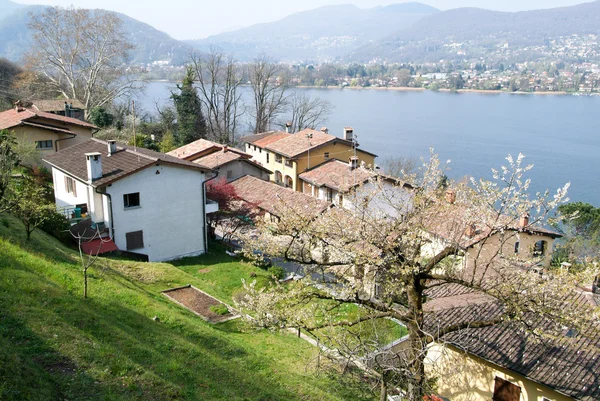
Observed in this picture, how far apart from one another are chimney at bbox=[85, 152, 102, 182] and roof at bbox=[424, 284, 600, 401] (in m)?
15.2

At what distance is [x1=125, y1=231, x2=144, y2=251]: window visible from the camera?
22.6 metres

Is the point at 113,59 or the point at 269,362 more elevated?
the point at 113,59

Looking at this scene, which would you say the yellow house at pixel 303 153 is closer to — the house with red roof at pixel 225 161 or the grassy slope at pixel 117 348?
the house with red roof at pixel 225 161

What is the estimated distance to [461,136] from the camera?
85.1m

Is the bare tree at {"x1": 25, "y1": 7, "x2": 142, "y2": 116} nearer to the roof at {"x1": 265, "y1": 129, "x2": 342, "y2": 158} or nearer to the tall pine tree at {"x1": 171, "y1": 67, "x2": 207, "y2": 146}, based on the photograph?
the tall pine tree at {"x1": 171, "y1": 67, "x2": 207, "y2": 146}

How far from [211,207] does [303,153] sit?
1530 cm

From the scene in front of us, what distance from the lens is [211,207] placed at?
81.8 ft

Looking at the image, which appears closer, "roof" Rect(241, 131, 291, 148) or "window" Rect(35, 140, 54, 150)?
"window" Rect(35, 140, 54, 150)

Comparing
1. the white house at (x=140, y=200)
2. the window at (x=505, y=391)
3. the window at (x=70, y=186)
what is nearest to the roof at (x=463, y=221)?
the window at (x=505, y=391)

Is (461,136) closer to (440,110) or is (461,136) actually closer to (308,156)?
(440,110)

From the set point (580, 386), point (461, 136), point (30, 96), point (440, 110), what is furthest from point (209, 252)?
point (440, 110)

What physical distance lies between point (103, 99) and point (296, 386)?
1811 inches

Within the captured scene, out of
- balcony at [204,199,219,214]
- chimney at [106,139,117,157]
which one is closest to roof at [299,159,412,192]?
balcony at [204,199,219,214]

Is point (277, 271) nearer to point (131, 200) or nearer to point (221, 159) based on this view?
point (131, 200)
